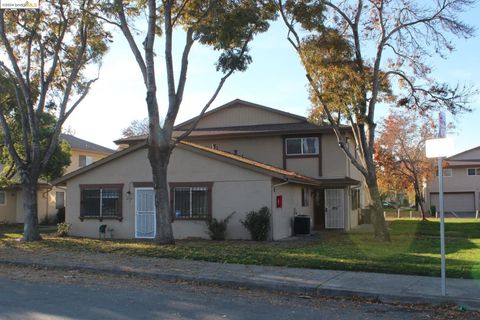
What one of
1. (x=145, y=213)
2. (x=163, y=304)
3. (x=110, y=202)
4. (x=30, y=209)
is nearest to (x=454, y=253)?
(x=163, y=304)

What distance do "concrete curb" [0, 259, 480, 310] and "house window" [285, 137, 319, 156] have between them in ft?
50.9

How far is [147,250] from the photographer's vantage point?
14.9m

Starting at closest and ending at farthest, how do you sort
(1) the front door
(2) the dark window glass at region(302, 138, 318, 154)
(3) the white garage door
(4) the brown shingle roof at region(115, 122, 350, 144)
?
(4) the brown shingle roof at region(115, 122, 350, 144), (2) the dark window glass at region(302, 138, 318, 154), (1) the front door, (3) the white garage door

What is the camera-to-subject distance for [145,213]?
2128cm

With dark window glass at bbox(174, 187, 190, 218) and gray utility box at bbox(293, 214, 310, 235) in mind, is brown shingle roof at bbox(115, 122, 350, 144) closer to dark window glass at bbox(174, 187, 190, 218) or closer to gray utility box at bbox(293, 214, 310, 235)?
gray utility box at bbox(293, 214, 310, 235)

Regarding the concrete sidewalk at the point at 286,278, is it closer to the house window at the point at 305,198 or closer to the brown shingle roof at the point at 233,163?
the brown shingle roof at the point at 233,163

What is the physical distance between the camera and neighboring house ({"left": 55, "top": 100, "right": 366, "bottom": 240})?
2012 centimetres

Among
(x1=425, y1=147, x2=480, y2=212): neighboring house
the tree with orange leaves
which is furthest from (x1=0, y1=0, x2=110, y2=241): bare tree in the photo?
(x1=425, y1=147, x2=480, y2=212): neighboring house

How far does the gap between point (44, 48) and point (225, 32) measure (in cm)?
801

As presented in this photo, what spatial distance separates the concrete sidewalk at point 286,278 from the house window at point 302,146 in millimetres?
13877

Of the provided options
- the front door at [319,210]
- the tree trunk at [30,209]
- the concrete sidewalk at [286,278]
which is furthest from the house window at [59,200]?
the concrete sidewalk at [286,278]

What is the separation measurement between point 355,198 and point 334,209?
4.59 metres

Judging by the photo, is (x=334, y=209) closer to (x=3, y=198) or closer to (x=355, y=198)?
(x=355, y=198)

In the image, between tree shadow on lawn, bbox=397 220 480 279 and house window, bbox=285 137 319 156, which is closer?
tree shadow on lawn, bbox=397 220 480 279
